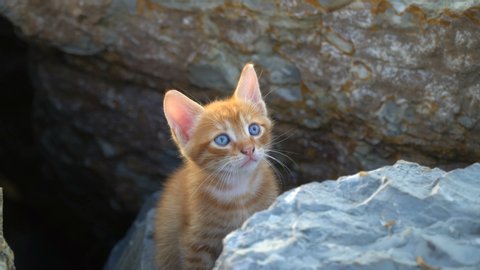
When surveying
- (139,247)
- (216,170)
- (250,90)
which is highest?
(250,90)

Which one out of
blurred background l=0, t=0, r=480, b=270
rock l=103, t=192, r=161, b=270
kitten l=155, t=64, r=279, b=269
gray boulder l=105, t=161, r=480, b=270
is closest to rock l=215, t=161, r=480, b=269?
gray boulder l=105, t=161, r=480, b=270

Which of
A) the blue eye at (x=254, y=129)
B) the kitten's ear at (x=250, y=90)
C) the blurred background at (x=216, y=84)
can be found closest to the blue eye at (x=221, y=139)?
the blue eye at (x=254, y=129)

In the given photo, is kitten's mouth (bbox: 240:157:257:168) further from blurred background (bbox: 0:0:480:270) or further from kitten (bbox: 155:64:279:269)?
blurred background (bbox: 0:0:480:270)

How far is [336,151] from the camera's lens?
3.71 metres

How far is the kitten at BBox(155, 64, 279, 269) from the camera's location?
10.1ft

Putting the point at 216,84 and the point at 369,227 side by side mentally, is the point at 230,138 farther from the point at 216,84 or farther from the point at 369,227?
the point at 369,227

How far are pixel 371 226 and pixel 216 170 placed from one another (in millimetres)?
1086

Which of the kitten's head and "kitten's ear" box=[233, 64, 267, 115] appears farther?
"kitten's ear" box=[233, 64, 267, 115]

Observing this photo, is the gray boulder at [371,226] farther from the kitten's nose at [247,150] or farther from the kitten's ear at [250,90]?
the kitten's ear at [250,90]

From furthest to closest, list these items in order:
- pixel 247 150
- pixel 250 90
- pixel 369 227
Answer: pixel 250 90, pixel 247 150, pixel 369 227

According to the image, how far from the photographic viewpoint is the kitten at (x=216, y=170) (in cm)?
306

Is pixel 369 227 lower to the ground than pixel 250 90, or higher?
higher

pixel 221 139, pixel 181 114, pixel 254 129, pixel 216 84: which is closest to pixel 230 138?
pixel 221 139

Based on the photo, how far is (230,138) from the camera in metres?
3.07
